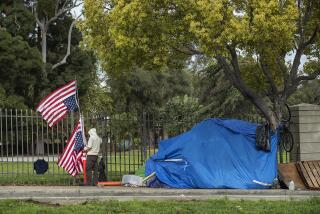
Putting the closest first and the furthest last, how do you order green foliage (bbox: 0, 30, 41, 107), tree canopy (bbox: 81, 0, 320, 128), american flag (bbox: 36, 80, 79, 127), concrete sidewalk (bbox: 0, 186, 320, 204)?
concrete sidewalk (bbox: 0, 186, 320, 204) → tree canopy (bbox: 81, 0, 320, 128) → american flag (bbox: 36, 80, 79, 127) → green foliage (bbox: 0, 30, 41, 107)

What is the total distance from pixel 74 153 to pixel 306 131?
6.78 metres

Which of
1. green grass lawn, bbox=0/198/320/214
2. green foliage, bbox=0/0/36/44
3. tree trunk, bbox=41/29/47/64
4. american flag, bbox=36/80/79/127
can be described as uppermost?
green foliage, bbox=0/0/36/44

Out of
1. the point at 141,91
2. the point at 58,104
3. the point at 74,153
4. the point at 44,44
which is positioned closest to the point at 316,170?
the point at 74,153

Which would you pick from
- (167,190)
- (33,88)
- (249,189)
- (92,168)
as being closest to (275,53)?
(249,189)

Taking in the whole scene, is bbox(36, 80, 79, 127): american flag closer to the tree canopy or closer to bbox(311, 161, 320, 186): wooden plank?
the tree canopy

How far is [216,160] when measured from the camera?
49.5ft

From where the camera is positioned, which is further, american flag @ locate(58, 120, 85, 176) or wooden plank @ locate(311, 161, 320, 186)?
american flag @ locate(58, 120, 85, 176)

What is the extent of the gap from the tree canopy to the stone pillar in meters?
0.62

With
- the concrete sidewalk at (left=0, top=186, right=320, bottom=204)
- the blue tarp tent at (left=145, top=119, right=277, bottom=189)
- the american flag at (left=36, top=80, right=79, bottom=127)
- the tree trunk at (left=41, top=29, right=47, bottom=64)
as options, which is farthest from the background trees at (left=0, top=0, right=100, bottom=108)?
the concrete sidewalk at (left=0, top=186, right=320, bottom=204)

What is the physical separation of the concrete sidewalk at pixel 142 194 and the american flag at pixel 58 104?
9.11 ft

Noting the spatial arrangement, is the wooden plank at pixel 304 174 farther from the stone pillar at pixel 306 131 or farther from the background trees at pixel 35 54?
the background trees at pixel 35 54

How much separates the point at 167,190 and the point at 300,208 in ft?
14.4

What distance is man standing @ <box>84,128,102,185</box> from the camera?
1518 centimetres

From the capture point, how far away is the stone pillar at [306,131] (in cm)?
1641
